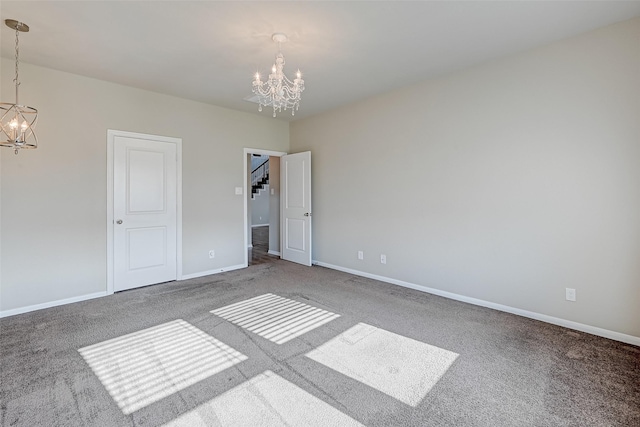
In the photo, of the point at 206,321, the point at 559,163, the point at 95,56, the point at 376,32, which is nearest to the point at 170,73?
the point at 95,56

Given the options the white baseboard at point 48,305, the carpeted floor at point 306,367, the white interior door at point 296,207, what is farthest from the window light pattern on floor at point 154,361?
the white interior door at point 296,207

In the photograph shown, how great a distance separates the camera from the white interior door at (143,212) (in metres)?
3.96

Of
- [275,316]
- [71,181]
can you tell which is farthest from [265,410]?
[71,181]

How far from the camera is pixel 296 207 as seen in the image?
5633 mm

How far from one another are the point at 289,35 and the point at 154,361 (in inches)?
114

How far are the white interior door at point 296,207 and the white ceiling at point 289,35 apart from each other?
1.93 meters

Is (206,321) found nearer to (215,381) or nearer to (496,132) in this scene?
(215,381)

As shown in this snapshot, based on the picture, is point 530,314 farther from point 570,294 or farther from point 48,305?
point 48,305

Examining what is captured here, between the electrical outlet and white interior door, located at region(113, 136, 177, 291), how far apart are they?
15.5 feet

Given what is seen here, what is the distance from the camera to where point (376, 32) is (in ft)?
8.93

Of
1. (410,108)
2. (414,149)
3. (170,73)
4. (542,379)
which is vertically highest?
(170,73)

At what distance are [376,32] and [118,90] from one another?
3.27 meters

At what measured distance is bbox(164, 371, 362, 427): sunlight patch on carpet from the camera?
1.70m

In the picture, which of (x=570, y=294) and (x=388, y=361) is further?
(x=570, y=294)
